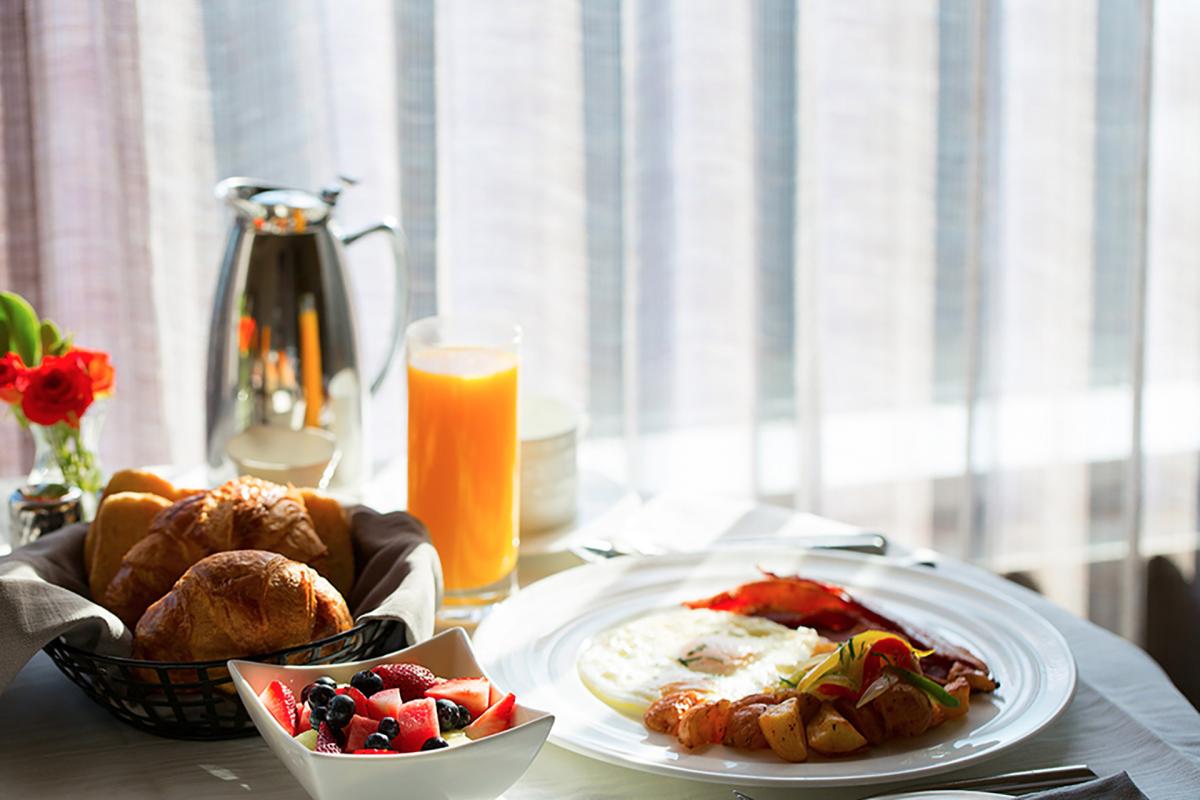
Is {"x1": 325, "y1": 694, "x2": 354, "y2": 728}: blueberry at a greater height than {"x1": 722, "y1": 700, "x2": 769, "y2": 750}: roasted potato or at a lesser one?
greater

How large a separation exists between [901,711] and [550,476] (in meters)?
0.46

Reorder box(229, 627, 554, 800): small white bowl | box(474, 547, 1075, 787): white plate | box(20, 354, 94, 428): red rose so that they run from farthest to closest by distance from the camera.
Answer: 1. box(20, 354, 94, 428): red rose
2. box(474, 547, 1075, 787): white plate
3. box(229, 627, 554, 800): small white bowl

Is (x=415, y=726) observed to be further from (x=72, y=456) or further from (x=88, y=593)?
(x=72, y=456)

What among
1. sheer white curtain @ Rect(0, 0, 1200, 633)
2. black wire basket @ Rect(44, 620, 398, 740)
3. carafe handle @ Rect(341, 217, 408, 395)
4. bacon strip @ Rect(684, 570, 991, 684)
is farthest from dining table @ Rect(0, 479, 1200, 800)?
sheer white curtain @ Rect(0, 0, 1200, 633)

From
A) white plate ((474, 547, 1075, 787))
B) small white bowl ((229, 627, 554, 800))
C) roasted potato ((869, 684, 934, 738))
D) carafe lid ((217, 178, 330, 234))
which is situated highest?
carafe lid ((217, 178, 330, 234))

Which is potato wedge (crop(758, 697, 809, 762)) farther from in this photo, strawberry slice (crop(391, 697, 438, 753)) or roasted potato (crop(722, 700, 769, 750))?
strawberry slice (crop(391, 697, 438, 753))

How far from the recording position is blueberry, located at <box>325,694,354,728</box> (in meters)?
0.67

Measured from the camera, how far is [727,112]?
6.60ft

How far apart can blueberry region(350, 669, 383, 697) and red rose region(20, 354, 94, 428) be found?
1.46ft

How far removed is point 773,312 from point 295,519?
1.36 m

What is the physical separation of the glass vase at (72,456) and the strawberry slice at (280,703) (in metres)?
0.44

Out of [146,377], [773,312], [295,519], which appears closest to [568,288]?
[773,312]

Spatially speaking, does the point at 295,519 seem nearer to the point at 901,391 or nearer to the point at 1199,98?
the point at 901,391

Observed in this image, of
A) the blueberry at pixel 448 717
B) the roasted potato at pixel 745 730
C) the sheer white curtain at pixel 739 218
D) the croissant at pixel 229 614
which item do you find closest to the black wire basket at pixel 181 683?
the croissant at pixel 229 614
